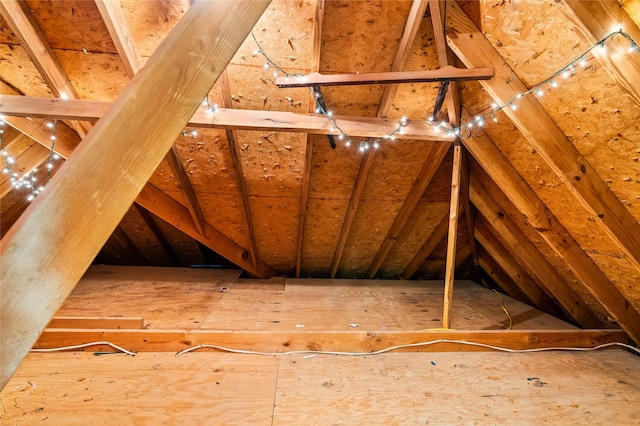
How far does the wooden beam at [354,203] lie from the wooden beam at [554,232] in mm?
891

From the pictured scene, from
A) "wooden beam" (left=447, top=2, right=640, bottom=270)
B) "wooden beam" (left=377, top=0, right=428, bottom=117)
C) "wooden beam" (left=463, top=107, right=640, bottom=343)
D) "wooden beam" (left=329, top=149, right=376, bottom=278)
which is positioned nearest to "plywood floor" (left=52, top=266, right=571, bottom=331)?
"wooden beam" (left=329, top=149, right=376, bottom=278)

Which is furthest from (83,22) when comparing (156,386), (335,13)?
(156,386)

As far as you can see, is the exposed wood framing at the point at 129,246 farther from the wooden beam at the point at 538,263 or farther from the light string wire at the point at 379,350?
the wooden beam at the point at 538,263

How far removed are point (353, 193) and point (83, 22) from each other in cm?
259

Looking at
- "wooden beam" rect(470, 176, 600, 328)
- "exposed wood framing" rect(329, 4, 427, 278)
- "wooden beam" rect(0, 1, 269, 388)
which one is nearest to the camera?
"wooden beam" rect(0, 1, 269, 388)

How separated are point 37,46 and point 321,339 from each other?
288 cm

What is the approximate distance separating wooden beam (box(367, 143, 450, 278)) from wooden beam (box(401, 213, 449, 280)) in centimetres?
50

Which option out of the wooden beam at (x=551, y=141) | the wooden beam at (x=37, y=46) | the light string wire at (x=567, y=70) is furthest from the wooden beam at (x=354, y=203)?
the wooden beam at (x=37, y=46)

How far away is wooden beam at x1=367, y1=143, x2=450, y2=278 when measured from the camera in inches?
107

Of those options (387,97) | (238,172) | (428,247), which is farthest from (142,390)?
(428,247)

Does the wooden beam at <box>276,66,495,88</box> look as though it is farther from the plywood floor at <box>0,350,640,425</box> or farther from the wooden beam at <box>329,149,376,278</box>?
the plywood floor at <box>0,350,640,425</box>

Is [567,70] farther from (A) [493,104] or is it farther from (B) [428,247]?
(B) [428,247]

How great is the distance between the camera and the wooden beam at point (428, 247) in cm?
364

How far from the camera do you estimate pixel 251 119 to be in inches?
85.7
